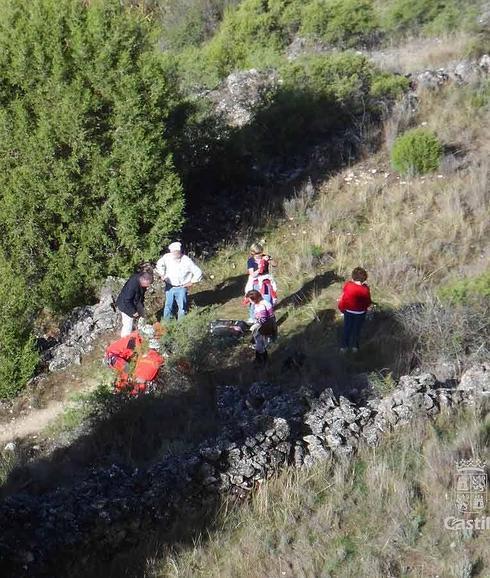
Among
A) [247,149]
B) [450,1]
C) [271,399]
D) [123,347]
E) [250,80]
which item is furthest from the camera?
[450,1]

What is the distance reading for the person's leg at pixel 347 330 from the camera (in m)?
8.95

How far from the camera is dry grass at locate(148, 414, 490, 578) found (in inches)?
195

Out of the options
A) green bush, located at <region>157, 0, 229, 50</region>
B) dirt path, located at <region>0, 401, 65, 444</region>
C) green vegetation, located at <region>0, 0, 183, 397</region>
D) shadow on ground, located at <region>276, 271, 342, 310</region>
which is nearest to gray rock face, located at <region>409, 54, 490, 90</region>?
shadow on ground, located at <region>276, 271, 342, 310</region>

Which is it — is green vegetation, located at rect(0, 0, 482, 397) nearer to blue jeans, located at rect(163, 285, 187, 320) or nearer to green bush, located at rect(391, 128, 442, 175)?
blue jeans, located at rect(163, 285, 187, 320)

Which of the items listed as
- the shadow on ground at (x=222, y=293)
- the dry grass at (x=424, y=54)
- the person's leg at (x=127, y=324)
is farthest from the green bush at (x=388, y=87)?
the person's leg at (x=127, y=324)

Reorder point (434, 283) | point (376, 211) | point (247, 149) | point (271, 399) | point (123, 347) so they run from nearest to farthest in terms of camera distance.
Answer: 1. point (271, 399)
2. point (123, 347)
3. point (434, 283)
4. point (376, 211)
5. point (247, 149)

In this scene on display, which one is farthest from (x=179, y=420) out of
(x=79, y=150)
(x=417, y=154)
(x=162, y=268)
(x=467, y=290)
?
(x=417, y=154)

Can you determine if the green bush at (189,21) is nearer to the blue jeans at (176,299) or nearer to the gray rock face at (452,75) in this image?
the gray rock face at (452,75)

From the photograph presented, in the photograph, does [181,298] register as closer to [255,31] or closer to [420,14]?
[255,31]

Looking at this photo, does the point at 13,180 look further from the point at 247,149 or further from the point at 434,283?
the point at 434,283

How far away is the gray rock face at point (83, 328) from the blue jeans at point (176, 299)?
108 centimetres

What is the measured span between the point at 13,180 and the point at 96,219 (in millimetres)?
1452

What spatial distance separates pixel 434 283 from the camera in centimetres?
1109

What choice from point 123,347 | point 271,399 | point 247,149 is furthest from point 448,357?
point 247,149
